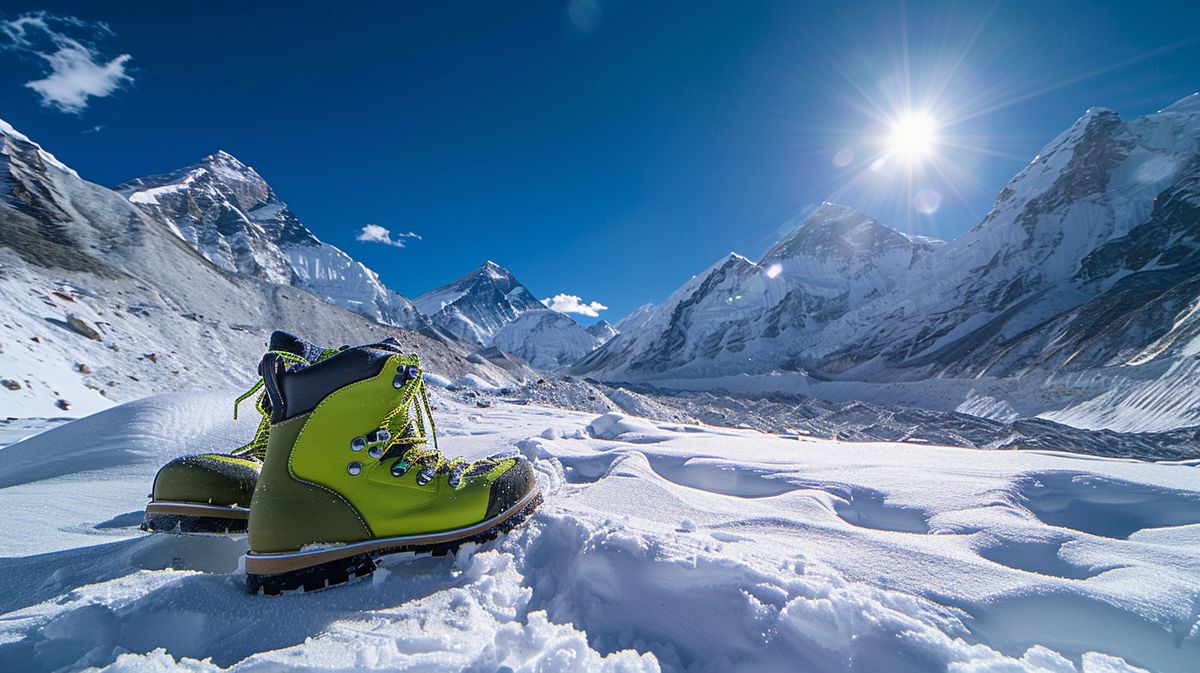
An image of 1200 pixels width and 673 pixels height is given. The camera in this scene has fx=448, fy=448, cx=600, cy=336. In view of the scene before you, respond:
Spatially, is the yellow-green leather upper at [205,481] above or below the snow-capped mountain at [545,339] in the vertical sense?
below

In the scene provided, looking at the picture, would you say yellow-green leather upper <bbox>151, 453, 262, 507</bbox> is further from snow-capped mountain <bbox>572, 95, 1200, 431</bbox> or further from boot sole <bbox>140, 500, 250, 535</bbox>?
snow-capped mountain <bbox>572, 95, 1200, 431</bbox>

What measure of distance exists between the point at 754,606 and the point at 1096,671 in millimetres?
613

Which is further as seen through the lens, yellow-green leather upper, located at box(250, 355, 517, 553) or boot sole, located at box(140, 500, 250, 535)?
boot sole, located at box(140, 500, 250, 535)

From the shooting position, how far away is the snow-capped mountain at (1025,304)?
21.6 metres

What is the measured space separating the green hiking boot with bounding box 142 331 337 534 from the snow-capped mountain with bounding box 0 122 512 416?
7.77 meters

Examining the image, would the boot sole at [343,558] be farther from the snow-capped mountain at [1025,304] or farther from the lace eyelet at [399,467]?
the snow-capped mountain at [1025,304]

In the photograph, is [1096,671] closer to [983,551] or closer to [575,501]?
[983,551]

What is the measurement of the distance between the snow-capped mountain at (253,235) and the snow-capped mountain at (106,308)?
17.8 m

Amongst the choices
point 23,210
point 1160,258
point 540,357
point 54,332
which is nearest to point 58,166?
point 23,210

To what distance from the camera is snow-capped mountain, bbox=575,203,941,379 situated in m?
73.2

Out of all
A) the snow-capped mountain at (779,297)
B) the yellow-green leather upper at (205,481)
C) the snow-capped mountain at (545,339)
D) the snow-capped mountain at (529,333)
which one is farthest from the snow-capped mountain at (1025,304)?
the snow-capped mountain at (529,333)

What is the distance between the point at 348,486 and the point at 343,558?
0.66 feet

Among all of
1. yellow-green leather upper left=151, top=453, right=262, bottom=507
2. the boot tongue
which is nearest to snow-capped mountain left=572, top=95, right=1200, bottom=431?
the boot tongue

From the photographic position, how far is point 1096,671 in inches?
33.4
